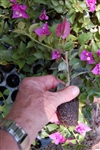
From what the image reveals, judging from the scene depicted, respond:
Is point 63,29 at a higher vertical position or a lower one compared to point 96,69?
higher

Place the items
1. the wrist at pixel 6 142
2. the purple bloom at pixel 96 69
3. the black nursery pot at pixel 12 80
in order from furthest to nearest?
the black nursery pot at pixel 12 80 → the purple bloom at pixel 96 69 → the wrist at pixel 6 142

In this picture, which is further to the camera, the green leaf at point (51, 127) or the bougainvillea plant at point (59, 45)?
the green leaf at point (51, 127)

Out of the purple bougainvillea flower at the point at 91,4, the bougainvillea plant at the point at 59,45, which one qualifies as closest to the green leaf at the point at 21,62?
the bougainvillea plant at the point at 59,45

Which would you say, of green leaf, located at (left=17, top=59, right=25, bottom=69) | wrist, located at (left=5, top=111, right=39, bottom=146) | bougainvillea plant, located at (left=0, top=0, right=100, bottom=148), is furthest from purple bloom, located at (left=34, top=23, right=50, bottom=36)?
wrist, located at (left=5, top=111, right=39, bottom=146)

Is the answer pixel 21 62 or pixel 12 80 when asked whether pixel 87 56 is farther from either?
pixel 12 80

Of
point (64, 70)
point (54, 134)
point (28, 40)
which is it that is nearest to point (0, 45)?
A: point (28, 40)

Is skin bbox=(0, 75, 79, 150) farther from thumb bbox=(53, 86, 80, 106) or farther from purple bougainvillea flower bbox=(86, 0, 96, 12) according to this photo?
purple bougainvillea flower bbox=(86, 0, 96, 12)

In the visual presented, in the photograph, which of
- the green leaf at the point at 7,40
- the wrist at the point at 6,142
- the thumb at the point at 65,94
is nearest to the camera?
the wrist at the point at 6,142

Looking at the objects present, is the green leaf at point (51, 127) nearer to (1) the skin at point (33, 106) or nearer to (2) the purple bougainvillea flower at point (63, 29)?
(1) the skin at point (33, 106)

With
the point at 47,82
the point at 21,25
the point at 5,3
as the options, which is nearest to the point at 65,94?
the point at 47,82
